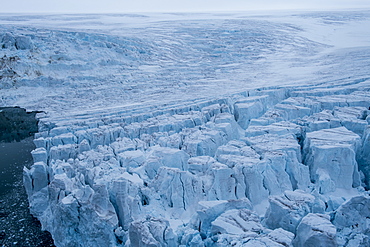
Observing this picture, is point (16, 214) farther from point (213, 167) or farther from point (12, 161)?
point (213, 167)

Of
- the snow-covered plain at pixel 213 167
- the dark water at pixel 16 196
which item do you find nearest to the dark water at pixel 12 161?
the dark water at pixel 16 196

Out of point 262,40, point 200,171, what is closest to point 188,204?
point 200,171

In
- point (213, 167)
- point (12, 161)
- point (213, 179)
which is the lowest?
point (12, 161)

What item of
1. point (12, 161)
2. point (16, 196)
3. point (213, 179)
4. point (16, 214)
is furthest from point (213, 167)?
point (12, 161)

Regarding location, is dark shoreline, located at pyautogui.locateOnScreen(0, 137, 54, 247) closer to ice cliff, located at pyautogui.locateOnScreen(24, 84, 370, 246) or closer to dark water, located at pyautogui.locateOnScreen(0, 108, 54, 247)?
dark water, located at pyautogui.locateOnScreen(0, 108, 54, 247)

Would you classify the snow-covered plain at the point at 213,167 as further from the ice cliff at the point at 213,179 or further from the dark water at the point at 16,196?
the dark water at the point at 16,196

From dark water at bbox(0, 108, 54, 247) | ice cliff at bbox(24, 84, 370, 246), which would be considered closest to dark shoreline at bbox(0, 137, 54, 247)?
dark water at bbox(0, 108, 54, 247)
